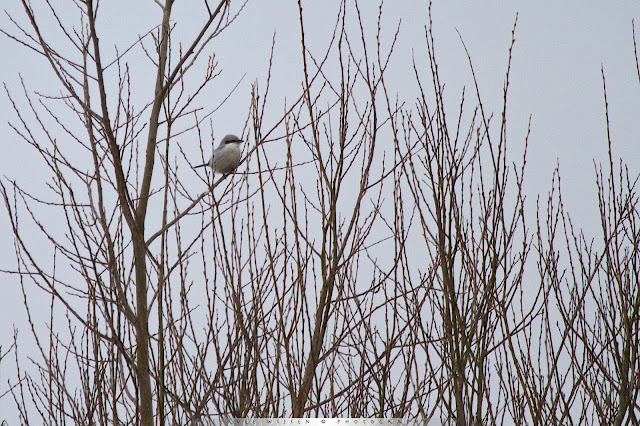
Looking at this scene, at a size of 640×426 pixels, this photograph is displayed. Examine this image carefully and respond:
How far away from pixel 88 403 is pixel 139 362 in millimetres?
591

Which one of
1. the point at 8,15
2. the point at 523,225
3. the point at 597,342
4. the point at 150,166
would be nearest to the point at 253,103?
the point at 150,166

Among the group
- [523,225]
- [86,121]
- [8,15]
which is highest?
[8,15]

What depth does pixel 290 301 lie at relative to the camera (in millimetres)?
3023

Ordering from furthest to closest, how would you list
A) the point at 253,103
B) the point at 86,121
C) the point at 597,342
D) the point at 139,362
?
the point at 597,342, the point at 86,121, the point at 139,362, the point at 253,103

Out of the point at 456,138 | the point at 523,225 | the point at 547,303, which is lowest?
the point at 547,303

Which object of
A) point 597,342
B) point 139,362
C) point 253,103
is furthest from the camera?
point 597,342

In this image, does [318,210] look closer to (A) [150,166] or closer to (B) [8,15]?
(A) [150,166]

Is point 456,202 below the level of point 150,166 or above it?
below

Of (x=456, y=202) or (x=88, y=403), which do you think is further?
(x=88, y=403)

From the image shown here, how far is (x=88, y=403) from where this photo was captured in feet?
11.0

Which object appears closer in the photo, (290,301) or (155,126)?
(290,301)

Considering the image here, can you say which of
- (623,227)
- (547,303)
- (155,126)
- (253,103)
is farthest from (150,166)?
(623,227)

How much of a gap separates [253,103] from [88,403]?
172 centimetres

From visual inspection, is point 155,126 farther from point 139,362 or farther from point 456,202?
point 456,202
